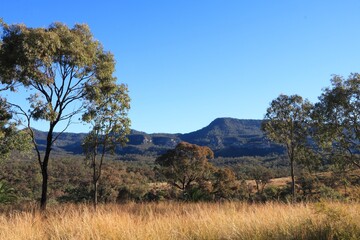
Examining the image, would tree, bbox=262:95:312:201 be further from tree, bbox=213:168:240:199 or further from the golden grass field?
the golden grass field

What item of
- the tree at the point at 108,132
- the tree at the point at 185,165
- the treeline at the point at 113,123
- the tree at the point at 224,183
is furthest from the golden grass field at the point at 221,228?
the tree at the point at 185,165

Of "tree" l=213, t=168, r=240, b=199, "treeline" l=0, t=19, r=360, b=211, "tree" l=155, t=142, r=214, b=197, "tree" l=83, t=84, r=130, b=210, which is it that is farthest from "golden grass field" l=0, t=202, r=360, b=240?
"tree" l=155, t=142, r=214, b=197

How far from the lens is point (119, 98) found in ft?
76.1

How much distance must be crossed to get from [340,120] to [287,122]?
342 inches

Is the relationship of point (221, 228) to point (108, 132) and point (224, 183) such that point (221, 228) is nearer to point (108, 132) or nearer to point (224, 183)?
point (108, 132)

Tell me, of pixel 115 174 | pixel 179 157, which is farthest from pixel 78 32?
pixel 115 174

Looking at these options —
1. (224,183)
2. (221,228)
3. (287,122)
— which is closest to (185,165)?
(224,183)

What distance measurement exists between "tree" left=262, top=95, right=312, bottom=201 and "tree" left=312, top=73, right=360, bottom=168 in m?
5.34

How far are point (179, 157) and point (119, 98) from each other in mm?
26686

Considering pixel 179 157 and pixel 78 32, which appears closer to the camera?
pixel 78 32

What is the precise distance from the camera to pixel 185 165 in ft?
159

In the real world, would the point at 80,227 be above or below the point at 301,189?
above

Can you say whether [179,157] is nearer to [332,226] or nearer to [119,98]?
[119,98]

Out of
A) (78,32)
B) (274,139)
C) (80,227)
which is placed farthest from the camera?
(274,139)
